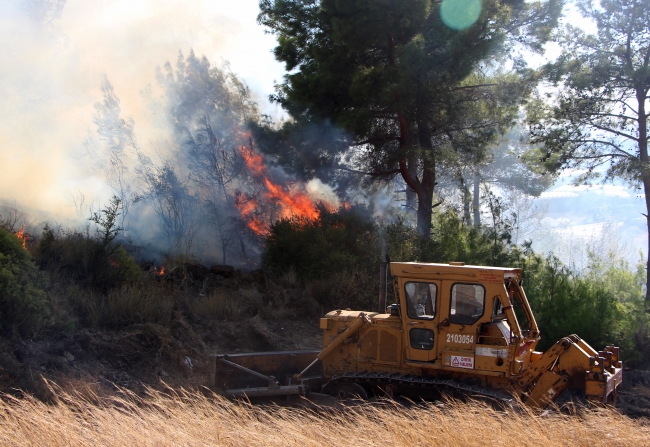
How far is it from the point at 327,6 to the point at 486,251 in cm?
874

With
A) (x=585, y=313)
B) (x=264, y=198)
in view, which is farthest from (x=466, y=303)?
(x=264, y=198)

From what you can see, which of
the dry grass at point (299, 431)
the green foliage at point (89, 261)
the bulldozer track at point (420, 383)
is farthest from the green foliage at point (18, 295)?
the bulldozer track at point (420, 383)

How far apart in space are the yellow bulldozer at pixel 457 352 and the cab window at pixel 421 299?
15mm

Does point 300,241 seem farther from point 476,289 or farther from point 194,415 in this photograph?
point 194,415

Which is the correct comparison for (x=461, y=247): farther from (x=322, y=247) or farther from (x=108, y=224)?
(x=108, y=224)

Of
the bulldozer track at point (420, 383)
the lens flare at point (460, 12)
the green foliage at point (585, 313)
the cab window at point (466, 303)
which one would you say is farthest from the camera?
the lens flare at point (460, 12)

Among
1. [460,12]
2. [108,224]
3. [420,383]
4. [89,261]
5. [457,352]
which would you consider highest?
[460,12]

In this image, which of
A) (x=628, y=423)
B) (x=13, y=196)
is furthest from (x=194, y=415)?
(x=13, y=196)

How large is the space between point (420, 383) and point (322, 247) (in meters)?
9.43

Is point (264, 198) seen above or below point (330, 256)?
above

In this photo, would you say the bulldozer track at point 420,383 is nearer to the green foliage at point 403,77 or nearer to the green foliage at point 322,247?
the green foliage at point 322,247

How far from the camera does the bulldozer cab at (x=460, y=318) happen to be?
844 cm

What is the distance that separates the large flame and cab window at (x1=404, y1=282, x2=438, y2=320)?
14569mm

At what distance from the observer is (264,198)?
23.7 metres
